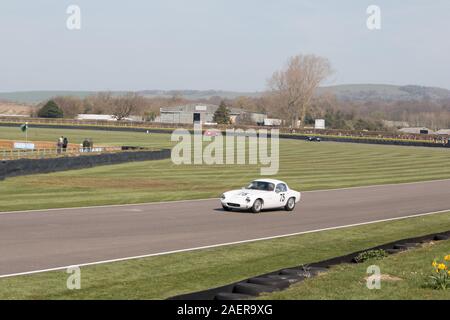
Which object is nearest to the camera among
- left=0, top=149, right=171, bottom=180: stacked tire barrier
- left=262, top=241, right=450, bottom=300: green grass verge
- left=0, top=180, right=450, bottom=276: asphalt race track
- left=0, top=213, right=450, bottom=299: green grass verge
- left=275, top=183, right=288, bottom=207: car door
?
left=262, top=241, right=450, bottom=300: green grass verge

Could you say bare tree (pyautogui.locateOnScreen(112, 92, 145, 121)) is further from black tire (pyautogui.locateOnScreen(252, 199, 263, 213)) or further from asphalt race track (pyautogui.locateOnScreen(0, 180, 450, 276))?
black tire (pyautogui.locateOnScreen(252, 199, 263, 213))

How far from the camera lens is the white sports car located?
25.1 meters

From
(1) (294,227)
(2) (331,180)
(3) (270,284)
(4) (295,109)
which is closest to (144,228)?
(1) (294,227)

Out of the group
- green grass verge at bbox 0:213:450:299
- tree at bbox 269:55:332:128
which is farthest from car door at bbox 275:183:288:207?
tree at bbox 269:55:332:128

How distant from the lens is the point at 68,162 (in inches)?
1738

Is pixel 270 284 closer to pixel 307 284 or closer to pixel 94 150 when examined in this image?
pixel 307 284

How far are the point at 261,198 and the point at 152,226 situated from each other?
18.4 feet

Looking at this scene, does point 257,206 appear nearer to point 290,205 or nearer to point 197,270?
point 290,205

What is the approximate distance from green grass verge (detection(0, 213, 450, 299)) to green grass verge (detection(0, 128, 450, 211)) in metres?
11.2

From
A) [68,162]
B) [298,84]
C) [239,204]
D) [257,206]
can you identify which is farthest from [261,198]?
[298,84]

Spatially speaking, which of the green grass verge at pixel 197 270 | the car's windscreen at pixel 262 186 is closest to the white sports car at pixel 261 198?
the car's windscreen at pixel 262 186

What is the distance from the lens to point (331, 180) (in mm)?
43281

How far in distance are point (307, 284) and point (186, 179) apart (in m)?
29.8

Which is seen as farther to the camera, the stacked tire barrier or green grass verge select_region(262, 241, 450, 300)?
the stacked tire barrier
